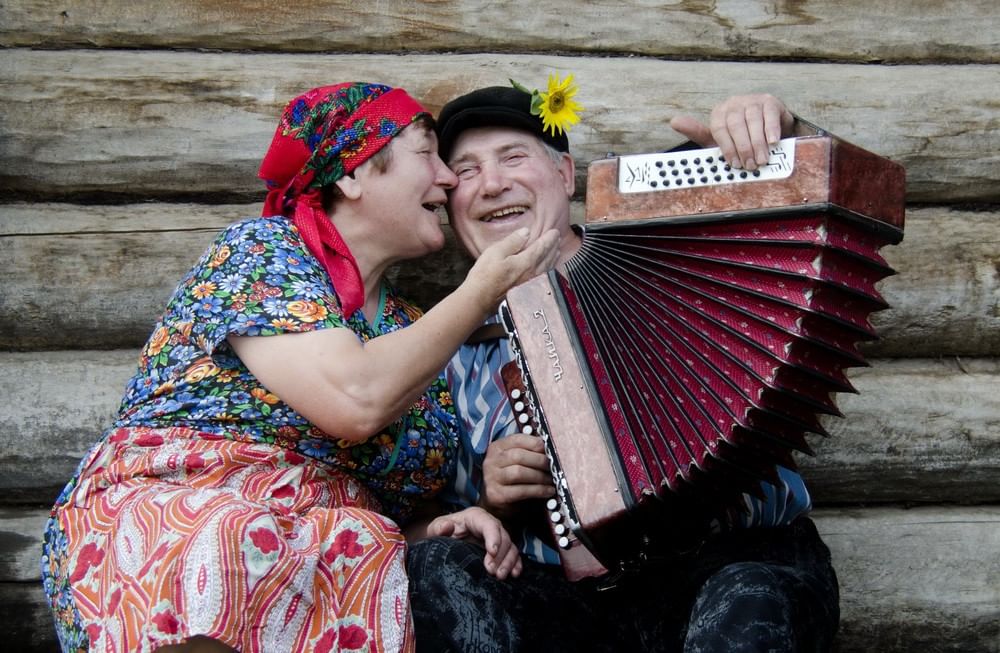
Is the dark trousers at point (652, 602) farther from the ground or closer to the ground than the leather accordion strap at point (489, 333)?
closer to the ground

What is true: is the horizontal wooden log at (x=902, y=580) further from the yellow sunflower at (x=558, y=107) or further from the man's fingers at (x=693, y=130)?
the yellow sunflower at (x=558, y=107)

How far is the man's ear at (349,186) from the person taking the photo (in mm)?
2754

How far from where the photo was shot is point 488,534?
A: 251cm

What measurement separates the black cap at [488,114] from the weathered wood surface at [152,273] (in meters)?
0.36

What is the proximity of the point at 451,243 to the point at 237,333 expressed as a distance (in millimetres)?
941

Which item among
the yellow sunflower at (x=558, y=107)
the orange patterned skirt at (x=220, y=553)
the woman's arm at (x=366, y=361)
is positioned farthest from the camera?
the yellow sunflower at (x=558, y=107)

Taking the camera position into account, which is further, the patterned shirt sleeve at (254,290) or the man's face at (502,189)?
the man's face at (502,189)

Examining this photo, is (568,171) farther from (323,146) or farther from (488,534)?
(488,534)

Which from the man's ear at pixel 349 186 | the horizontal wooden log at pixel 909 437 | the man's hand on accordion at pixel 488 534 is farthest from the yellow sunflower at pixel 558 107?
the horizontal wooden log at pixel 909 437

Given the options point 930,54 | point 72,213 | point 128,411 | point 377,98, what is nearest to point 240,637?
point 128,411

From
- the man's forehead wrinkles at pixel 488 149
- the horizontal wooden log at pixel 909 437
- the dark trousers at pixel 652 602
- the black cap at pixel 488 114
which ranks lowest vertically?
the dark trousers at pixel 652 602

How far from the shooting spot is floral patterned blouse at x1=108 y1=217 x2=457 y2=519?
2406mm

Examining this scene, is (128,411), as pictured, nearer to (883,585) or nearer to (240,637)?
(240,637)

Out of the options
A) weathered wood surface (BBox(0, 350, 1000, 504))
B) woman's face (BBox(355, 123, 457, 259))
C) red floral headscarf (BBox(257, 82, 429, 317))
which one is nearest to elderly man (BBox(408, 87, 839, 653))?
woman's face (BBox(355, 123, 457, 259))
